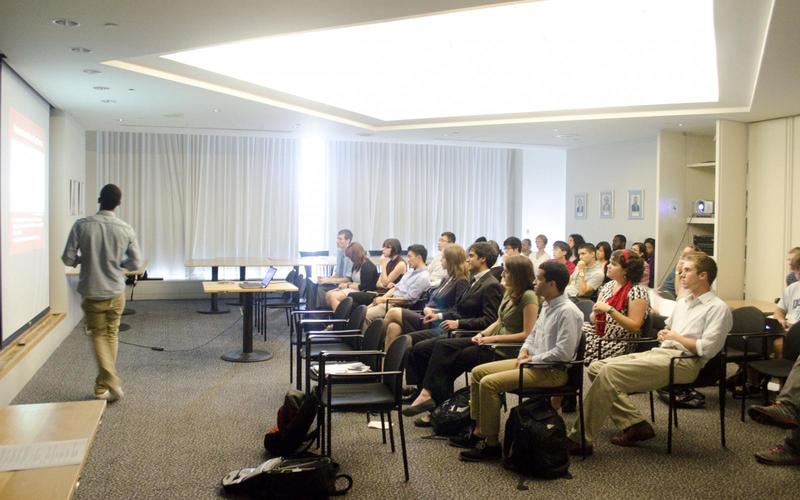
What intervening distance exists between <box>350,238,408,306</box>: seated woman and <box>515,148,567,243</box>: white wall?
239 inches

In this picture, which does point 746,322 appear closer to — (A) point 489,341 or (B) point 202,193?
(A) point 489,341

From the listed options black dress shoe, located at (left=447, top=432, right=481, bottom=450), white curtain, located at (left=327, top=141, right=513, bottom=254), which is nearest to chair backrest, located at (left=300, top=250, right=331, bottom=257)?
white curtain, located at (left=327, top=141, right=513, bottom=254)

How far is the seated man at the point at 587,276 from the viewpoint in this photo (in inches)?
286

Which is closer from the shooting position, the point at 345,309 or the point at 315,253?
the point at 345,309

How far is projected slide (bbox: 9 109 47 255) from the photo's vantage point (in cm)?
573

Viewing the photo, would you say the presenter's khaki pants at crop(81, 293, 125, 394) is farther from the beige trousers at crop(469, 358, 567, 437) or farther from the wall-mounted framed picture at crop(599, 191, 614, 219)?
the wall-mounted framed picture at crop(599, 191, 614, 219)

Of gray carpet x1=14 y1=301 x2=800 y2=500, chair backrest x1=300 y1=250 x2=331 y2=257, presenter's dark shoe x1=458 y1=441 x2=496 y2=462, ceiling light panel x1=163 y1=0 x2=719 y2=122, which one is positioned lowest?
gray carpet x1=14 y1=301 x2=800 y2=500

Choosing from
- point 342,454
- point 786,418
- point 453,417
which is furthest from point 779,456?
point 342,454

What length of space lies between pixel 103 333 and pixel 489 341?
3075 millimetres

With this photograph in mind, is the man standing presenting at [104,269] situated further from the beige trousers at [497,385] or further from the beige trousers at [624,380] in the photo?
the beige trousers at [624,380]

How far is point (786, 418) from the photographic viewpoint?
13.9 ft

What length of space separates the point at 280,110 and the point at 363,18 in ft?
13.2

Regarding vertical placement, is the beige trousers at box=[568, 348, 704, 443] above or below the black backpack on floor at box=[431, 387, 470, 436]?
above

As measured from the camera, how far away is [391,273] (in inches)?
307
